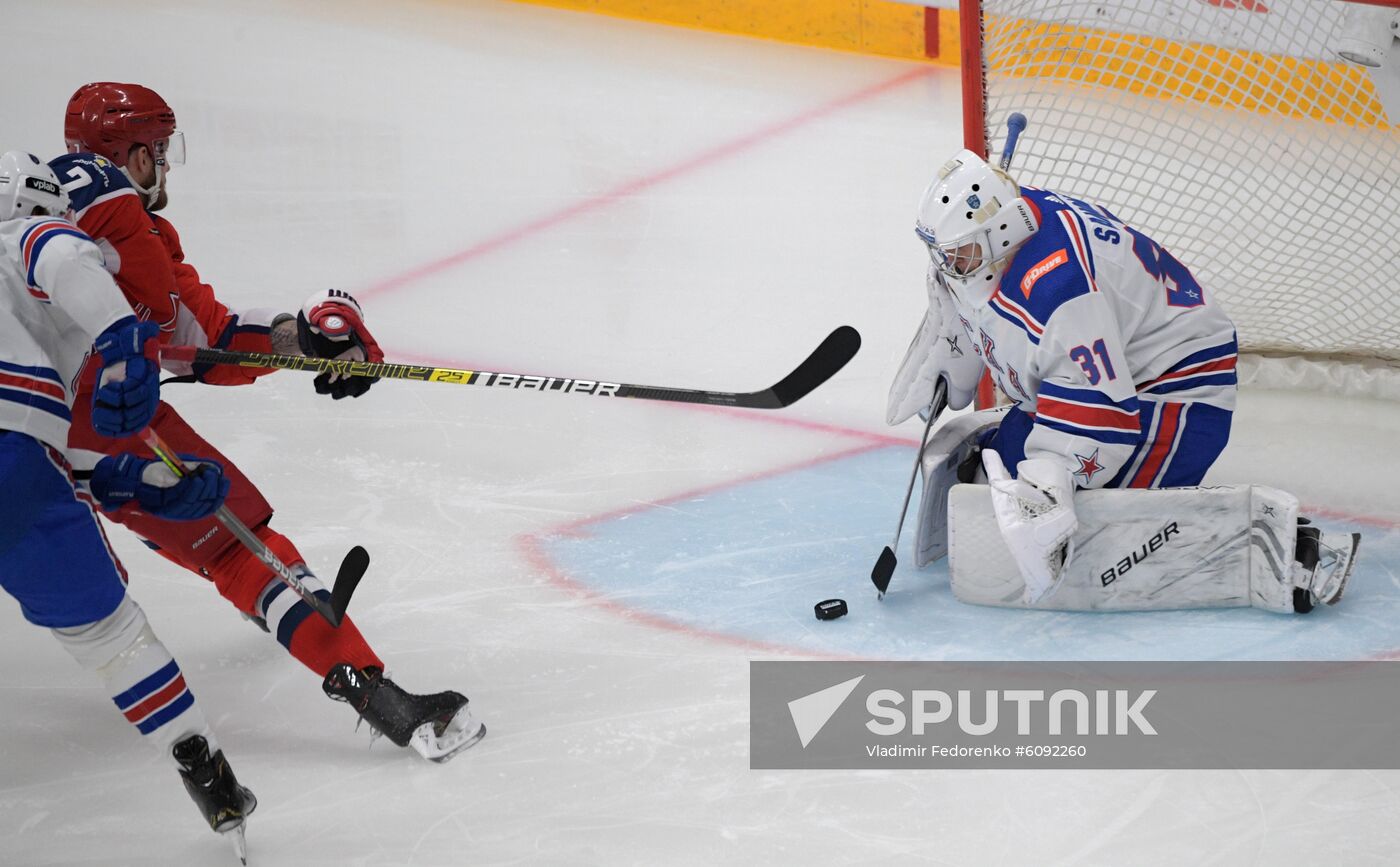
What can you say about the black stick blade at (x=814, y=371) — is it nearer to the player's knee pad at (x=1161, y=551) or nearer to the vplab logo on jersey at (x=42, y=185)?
the player's knee pad at (x=1161, y=551)

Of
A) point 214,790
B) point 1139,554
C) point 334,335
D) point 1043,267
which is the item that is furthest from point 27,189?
point 1139,554

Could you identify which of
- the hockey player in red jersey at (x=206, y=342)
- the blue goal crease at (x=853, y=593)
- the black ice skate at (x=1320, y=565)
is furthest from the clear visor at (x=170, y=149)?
the black ice skate at (x=1320, y=565)

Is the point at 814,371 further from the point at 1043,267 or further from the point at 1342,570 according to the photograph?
the point at 1342,570

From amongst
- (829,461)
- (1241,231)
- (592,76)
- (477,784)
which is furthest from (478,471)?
(592,76)

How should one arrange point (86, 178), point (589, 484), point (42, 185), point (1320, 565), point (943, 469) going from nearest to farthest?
point (42, 185), point (86, 178), point (1320, 565), point (943, 469), point (589, 484)

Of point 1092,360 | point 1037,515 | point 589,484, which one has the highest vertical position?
point 1092,360

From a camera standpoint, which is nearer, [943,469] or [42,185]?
[42,185]

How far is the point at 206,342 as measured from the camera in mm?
2994

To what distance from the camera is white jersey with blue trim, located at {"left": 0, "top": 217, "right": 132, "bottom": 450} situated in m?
2.27

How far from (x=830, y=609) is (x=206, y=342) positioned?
126 centimetres

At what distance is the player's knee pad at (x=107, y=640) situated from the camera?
235 cm

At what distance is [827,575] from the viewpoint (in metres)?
3.24

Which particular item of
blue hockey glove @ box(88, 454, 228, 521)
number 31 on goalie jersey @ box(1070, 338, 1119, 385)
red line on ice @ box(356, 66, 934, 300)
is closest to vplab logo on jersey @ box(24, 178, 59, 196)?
blue hockey glove @ box(88, 454, 228, 521)

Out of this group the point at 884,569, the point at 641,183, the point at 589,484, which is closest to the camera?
the point at 884,569
